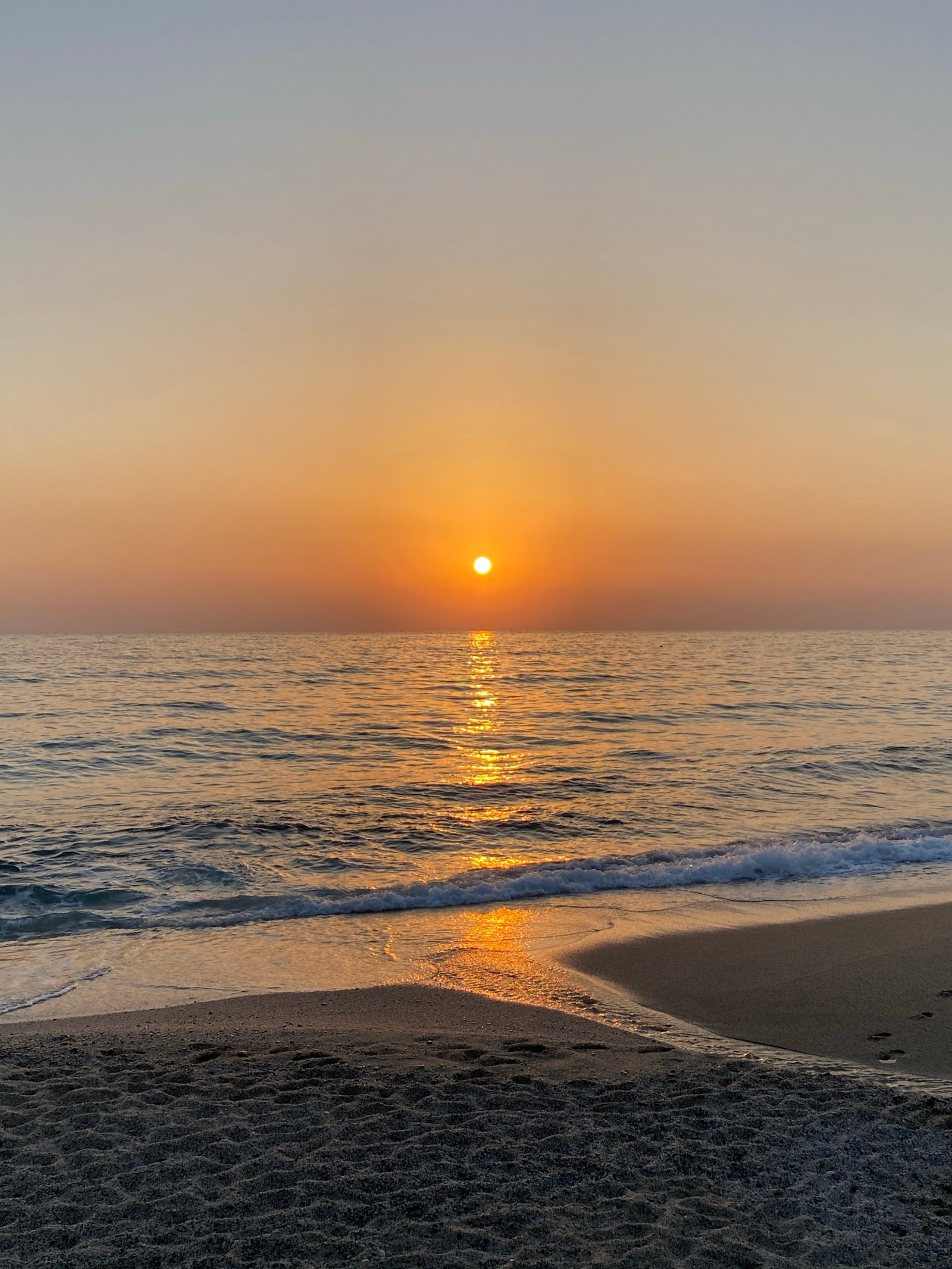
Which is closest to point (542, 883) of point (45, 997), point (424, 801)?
point (424, 801)

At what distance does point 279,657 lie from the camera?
237 feet

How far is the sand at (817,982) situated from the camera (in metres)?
7.35

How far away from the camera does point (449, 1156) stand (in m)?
5.05

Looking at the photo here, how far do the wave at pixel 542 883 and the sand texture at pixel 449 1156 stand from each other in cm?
458

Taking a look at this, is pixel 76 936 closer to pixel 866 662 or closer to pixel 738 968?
pixel 738 968

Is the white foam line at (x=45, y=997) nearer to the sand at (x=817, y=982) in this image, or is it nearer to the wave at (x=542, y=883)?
the wave at (x=542, y=883)

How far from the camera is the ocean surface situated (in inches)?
504

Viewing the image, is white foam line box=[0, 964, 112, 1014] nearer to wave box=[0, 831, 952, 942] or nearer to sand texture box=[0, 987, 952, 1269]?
sand texture box=[0, 987, 952, 1269]

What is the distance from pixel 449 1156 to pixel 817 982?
5.29 m

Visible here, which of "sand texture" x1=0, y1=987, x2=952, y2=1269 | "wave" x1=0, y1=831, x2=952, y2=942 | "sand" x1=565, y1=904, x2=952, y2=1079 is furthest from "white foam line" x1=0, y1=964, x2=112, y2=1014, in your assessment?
"sand" x1=565, y1=904, x2=952, y2=1079

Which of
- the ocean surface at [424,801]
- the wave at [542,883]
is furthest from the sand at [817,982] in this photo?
the wave at [542,883]

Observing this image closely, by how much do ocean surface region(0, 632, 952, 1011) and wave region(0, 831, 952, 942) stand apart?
0.16 feet

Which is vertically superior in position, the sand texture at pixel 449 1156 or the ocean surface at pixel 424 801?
the sand texture at pixel 449 1156

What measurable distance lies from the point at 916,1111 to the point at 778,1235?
76.8 inches
